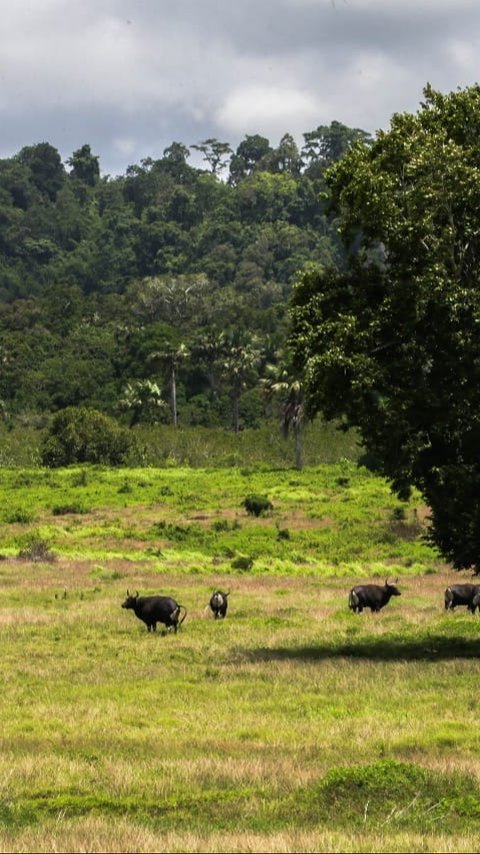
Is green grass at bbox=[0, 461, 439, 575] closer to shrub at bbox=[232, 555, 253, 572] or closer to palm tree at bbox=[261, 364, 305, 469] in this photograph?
shrub at bbox=[232, 555, 253, 572]

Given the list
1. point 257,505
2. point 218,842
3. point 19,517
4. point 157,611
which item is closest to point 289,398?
point 257,505

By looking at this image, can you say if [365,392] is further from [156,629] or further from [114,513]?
[114,513]

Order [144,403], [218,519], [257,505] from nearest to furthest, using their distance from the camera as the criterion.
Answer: [218,519]
[257,505]
[144,403]

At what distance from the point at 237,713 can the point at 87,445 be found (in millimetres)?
87004

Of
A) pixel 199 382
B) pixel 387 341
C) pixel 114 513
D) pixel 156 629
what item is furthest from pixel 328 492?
pixel 199 382

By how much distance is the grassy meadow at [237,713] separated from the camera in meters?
11.1

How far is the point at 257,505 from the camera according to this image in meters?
72.6

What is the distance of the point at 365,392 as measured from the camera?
A: 2575 centimetres

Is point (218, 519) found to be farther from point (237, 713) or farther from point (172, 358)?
point (172, 358)

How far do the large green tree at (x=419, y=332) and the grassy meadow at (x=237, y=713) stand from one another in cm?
482

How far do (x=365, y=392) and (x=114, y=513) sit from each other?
50.9 metres

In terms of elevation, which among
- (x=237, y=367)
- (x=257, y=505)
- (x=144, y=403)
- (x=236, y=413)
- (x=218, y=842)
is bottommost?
(x=257, y=505)

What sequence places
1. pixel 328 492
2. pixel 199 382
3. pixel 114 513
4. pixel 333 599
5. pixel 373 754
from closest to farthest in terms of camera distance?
1. pixel 373 754
2. pixel 333 599
3. pixel 114 513
4. pixel 328 492
5. pixel 199 382

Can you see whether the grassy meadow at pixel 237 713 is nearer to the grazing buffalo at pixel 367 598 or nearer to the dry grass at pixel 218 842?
the dry grass at pixel 218 842
